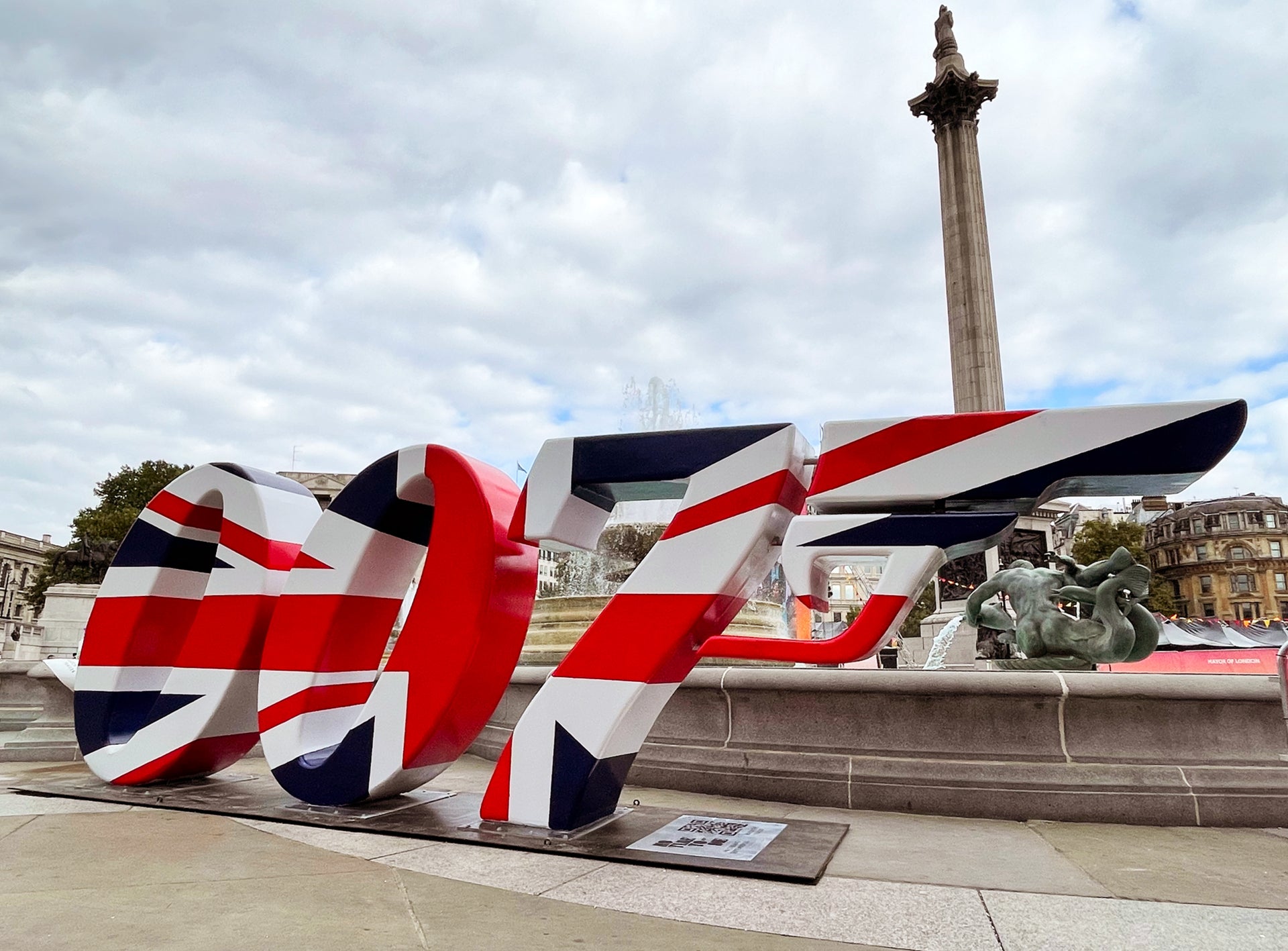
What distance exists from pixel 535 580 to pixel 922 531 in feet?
8.36

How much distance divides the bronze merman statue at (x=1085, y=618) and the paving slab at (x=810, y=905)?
465cm

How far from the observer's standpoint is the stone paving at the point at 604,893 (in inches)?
116

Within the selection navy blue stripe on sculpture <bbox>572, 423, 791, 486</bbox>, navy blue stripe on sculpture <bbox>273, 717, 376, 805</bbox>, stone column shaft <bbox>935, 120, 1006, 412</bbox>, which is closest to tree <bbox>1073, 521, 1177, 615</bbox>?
stone column shaft <bbox>935, 120, 1006, 412</bbox>

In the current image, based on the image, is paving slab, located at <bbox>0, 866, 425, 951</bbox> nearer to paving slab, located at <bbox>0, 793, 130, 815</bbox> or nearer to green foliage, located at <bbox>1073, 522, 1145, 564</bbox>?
paving slab, located at <bbox>0, 793, 130, 815</bbox>

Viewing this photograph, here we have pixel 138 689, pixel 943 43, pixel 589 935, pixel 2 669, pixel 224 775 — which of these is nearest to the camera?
pixel 589 935

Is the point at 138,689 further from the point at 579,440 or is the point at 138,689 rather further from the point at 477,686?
A: the point at 579,440

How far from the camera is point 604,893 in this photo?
3582 mm

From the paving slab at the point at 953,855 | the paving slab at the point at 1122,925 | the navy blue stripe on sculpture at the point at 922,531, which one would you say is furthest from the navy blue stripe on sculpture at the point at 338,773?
the paving slab at the point at 1122,925

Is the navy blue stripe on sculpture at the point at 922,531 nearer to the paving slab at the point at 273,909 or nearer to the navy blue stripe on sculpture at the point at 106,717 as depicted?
the paving slab at the point at 273,909

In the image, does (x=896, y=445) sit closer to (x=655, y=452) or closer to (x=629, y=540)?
(x=655, y=452)

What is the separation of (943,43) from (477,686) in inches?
1486

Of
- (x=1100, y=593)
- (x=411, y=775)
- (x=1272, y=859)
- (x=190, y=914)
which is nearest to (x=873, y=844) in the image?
(x=1272, y=859)

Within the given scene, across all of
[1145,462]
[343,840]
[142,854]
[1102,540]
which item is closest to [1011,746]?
[1145,462]

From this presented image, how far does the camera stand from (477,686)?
5.16 metres
